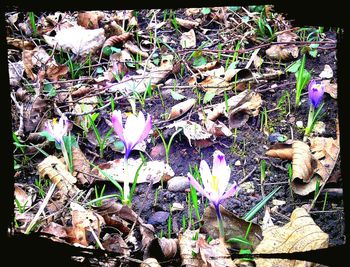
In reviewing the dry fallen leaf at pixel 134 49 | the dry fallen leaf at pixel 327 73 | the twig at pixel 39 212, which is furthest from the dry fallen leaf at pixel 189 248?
the dry fallen leaf at pixel 134 49

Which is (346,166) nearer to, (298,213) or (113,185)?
(298,213)

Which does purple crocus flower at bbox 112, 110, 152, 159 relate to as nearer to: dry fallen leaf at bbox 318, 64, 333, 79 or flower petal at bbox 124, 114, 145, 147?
flower petal at bbox 124, 114, 145, 147

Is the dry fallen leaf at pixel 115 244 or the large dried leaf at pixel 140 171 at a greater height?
the large dried leaf at pixel 140 171

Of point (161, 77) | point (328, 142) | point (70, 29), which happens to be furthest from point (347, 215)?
point (70, 29)

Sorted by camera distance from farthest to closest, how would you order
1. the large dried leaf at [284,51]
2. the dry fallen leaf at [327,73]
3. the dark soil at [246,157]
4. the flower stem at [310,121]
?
1. the large dried leaf at [284,51]
2. the dry fallen leaf at [327,73]
3. the flower stem at [310,121]
4. the dark soil at [246,157]

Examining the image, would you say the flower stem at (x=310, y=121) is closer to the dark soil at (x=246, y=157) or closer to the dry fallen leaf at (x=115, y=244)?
the dark soil at (x=246, y=157)

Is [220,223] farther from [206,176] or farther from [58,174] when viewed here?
[58,174]

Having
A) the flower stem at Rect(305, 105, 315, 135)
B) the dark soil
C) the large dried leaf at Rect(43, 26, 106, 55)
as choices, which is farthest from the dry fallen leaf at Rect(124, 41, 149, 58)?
the flower stem at Rect(305, 105, 315, 135)
